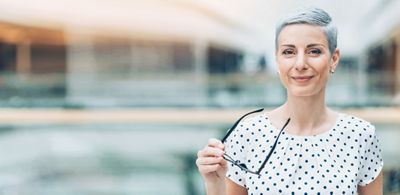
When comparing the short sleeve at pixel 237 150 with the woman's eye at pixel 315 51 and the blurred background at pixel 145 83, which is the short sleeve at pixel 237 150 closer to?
the woman's eye at pixel 315 51

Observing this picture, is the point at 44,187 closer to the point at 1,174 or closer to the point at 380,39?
the point at 1,174

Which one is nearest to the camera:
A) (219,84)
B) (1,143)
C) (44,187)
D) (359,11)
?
(44,187)

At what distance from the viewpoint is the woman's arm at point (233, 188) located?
3.05 feet

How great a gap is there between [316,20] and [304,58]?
46 mm

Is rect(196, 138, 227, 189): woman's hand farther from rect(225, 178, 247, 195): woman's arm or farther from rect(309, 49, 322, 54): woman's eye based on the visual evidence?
rect(309, 49, 322, 54): woman's eye

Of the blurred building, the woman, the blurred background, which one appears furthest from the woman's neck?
the blurred building

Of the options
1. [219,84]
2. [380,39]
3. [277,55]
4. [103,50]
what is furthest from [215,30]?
[277,55]

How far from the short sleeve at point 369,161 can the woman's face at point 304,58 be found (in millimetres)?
90

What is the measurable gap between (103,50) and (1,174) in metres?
2.09

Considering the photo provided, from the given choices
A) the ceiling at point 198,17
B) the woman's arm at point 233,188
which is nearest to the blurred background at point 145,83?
the ceiling at point 198,17

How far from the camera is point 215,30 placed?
21.8ft

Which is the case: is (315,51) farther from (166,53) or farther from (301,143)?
(166,53)

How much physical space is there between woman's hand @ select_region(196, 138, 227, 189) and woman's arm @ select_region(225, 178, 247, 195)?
0.04 m

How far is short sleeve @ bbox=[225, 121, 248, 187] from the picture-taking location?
0.92m
